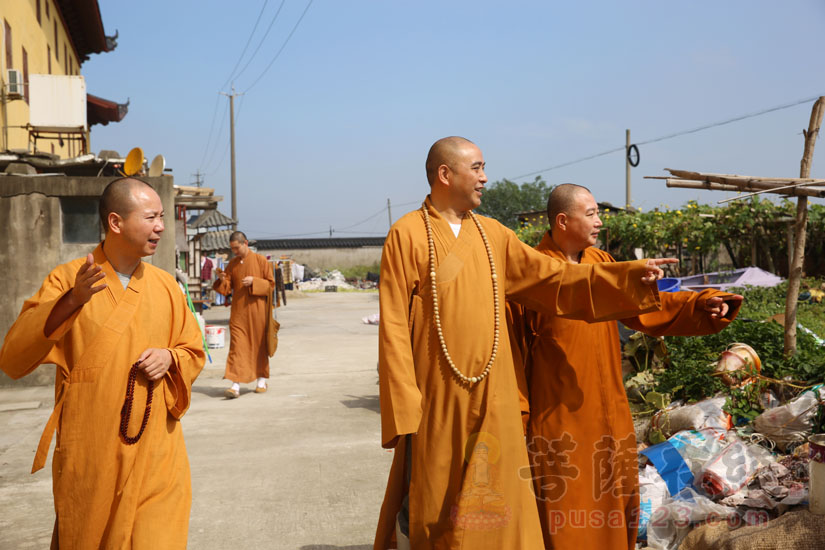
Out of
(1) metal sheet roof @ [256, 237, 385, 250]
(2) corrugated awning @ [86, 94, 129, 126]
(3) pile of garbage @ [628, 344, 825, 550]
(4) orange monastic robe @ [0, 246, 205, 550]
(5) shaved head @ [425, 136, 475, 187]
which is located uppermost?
(2) corrugated awning @ [86, 94, 129, 126]

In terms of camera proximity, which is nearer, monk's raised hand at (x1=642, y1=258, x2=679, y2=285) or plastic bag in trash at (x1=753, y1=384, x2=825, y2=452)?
monk's raised hand at (x1=642, y1=258, x2=679, y2=285)

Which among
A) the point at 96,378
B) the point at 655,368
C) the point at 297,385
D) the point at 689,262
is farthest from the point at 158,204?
the point at 689,262

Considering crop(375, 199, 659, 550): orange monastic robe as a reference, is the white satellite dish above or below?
above

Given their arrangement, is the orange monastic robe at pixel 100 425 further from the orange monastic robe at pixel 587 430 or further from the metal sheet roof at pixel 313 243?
the metal sheet roof at pixel 313 243

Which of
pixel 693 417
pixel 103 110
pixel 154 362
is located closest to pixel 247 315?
pixel 693 417

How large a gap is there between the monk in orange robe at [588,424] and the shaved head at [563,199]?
46 cm

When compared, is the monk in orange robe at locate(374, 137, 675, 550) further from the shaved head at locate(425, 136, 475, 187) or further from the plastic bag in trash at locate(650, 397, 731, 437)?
the plastic bag in trash at locate(650, 397, 731, 437)

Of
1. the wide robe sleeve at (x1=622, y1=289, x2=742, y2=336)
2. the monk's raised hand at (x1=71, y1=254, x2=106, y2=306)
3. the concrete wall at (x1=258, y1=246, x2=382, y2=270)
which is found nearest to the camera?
the monk's raised hand at (x1=71, y1=254, x2=106, y2=306)

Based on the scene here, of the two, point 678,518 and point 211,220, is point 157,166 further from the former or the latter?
point 211,220

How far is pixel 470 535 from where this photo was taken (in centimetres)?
293

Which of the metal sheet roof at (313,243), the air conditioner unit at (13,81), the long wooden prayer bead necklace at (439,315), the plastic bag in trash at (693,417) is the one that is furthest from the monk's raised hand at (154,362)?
the metal sheet roof at (313,243)

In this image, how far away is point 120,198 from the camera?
299cm

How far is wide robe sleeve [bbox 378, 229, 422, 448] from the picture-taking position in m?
2.94

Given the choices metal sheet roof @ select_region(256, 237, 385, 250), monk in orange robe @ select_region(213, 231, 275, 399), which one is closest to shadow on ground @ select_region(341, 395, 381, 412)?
monk in orange robe @ select_region(213, 231, 275, 399)
